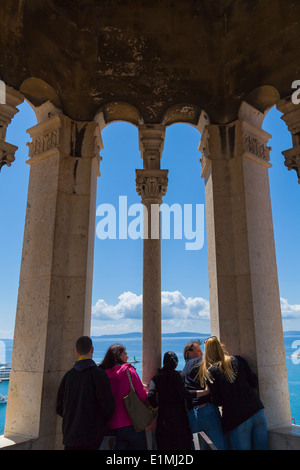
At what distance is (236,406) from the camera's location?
313cm

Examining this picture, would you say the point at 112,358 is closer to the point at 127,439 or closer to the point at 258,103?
the point at 127,439

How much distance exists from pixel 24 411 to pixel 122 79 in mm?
4779

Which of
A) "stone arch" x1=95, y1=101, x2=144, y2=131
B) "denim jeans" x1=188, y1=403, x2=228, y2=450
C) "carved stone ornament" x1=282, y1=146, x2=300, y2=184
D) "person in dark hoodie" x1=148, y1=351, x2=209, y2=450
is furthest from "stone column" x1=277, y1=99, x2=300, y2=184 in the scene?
"denim jeans" x1=188, y1=403, x2=228, y2=450

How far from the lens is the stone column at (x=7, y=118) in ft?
13.5

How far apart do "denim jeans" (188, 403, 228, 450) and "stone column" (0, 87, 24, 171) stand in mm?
3559

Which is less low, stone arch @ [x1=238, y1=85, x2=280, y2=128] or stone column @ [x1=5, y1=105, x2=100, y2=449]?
stone arch @ [x1=238, y1=85, x2=280, y2=128]

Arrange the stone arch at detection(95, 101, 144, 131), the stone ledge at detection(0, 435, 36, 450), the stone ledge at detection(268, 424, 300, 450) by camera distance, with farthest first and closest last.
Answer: the stone arch at detection(95, 101, 144, 131), the stone ledge at detection(268, 424, 300, 450), the stone ledge at detection(0, 435, 36, 450)

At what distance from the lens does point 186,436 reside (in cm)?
296

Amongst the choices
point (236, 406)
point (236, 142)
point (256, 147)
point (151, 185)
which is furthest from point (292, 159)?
point (236, 406)

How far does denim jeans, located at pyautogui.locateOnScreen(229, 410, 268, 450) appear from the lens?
312 cm

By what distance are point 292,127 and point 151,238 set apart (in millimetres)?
2419

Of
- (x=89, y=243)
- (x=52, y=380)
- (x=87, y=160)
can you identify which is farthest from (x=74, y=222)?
(x=52, y=380)

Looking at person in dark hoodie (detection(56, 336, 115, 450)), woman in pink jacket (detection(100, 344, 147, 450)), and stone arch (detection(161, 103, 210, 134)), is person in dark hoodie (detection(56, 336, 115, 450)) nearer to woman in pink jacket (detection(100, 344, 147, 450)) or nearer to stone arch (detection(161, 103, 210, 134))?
woman in pink jacket (detection(100, 344, 147, 450))

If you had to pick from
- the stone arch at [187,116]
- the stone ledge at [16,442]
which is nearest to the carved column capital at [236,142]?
the stone arch at [187,116]
